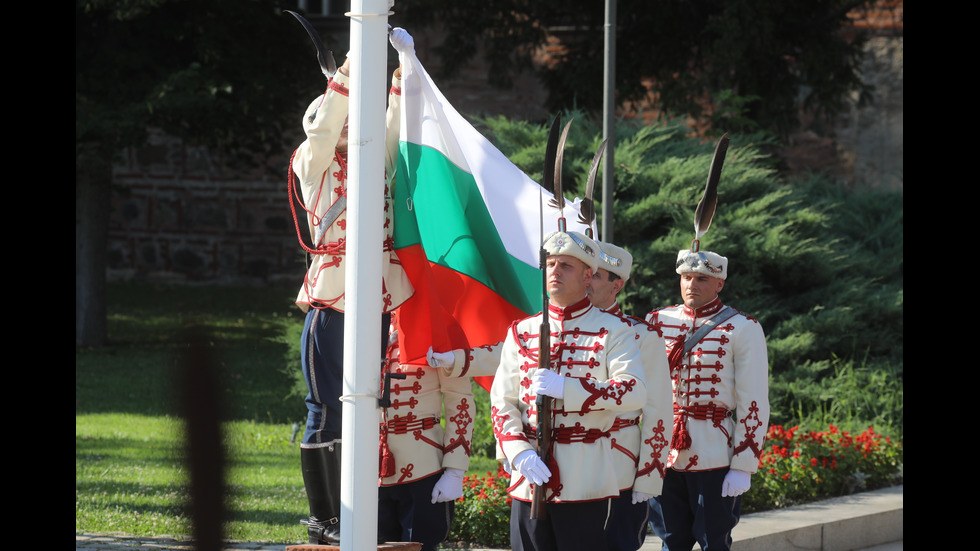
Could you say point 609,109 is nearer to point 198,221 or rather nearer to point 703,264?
point 703,264

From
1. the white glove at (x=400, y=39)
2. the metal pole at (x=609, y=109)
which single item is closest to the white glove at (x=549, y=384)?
the white glove at (x=400, y=39)

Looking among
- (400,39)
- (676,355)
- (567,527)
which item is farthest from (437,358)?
(676,355)

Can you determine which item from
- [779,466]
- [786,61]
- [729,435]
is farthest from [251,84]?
[729,435]

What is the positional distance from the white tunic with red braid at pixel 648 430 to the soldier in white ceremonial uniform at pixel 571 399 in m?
0.06

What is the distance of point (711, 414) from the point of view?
5195 millimetres

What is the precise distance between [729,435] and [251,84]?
9683 mm

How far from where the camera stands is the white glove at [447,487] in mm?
4383

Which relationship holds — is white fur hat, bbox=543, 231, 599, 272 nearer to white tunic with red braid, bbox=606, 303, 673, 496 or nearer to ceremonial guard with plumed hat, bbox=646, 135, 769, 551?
white tunic with red braid, bbox=606, 303, 673, 496

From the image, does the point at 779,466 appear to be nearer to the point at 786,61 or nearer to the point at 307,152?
the point at 307,152

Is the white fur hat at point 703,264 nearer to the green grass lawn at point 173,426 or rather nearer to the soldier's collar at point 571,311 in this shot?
the soldier's collar at point 571,311

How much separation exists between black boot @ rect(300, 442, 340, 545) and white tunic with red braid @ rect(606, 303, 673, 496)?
104 centimetres

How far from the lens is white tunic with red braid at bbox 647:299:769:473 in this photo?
511cm
